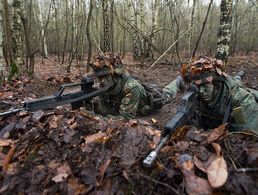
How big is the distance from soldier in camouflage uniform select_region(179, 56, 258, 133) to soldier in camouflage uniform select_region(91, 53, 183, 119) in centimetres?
94

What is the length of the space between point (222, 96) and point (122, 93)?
2.00m

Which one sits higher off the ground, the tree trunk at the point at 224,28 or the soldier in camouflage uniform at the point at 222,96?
the tree trunk at the point at 224,28

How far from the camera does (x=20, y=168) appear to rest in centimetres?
283

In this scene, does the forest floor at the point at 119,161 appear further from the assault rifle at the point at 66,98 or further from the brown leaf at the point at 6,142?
the assault rifle at the point at 66,98

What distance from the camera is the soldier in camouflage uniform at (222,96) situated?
4156 mm

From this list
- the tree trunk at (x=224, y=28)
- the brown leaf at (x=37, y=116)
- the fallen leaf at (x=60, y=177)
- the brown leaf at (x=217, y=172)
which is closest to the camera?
the brown leaf at (x=217, y=172)

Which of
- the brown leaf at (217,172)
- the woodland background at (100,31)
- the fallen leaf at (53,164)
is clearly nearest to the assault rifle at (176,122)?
the brown leaf at (217,172)

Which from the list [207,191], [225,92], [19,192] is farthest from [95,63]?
[207,191]

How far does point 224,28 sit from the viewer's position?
8102 mm

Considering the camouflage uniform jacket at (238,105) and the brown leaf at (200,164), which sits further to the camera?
the camouflage uniform jacket at (238,105)

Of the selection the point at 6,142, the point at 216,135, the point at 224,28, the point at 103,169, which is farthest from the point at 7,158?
the point at 224,28

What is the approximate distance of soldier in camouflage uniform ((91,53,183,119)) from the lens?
17.9 ft

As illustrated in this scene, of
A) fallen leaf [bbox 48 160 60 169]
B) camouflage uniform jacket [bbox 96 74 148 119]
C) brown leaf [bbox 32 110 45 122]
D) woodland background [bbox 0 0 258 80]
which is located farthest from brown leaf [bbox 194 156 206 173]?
woodland background [bbox 0 0 258 80]

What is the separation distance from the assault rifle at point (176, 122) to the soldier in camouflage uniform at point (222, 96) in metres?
0.24
